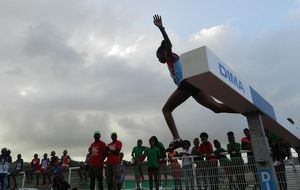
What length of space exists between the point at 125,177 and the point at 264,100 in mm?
7137

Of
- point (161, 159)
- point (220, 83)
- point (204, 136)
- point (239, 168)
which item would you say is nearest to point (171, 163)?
point (161, 159)

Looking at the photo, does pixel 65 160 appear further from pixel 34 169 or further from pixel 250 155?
pixel 250 155

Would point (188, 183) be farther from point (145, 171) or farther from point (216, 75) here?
point (216, 75)

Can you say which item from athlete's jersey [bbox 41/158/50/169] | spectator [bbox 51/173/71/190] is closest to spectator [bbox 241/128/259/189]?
spectator [bbox 51/173/71/190]

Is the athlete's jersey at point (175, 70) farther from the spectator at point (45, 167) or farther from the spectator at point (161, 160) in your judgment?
the spectator at point (45, 167)

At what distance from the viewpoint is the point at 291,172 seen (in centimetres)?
728

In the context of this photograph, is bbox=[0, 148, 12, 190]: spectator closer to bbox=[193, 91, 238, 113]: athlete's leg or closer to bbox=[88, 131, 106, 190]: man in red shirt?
bbox=[88, 131, 106, 190]: man in red shirt

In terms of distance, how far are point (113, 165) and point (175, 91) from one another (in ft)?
22.9

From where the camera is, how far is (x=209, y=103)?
468cm

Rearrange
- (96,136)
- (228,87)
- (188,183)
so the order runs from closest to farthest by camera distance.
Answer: (228,87) → (188,183) → (96,136)

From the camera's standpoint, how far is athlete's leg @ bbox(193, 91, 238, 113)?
4.62m

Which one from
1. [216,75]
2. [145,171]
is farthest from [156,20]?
[145,171]

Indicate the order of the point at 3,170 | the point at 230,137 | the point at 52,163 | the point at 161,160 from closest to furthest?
the point at 230,137, the point at 161,160, the point at 3,170, the point at 52,163

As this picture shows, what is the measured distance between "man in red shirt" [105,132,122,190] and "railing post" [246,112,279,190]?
7.09 meters
